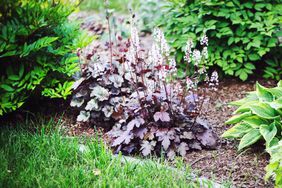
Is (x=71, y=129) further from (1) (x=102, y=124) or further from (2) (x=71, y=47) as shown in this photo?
(2) (x=71, y=47)

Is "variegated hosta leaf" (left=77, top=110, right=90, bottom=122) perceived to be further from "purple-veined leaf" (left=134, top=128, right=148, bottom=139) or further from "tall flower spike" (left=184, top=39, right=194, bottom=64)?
"tall flower spike" (left=184, top=39, right=194, bottom=64)

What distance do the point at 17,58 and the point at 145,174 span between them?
1.86 meters

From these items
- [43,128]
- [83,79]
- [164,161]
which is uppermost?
[83,79]

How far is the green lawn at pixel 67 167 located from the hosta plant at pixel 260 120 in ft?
2.21

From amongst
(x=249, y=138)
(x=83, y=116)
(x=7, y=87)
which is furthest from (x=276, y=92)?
(x=7, y=87)

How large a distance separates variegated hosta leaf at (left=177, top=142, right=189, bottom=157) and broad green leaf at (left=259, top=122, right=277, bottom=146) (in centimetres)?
65

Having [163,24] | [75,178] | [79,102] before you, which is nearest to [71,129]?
[79,102]

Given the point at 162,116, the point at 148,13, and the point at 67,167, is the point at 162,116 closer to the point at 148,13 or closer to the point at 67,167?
the point at 67,167

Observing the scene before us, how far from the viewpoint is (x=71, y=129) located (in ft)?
14.2

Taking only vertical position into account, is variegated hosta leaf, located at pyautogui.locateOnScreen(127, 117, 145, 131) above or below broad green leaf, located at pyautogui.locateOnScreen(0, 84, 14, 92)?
below

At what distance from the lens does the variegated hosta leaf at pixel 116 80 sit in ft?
14.0

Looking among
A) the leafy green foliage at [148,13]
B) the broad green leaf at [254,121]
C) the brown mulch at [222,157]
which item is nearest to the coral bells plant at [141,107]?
the brown mulch at [222,157]

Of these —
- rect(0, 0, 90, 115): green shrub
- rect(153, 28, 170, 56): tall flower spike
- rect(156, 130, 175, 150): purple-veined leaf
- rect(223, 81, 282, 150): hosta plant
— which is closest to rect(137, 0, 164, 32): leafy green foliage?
rect(0, 0, 90, 115): green shrub

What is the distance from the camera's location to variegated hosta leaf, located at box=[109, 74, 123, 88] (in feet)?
14.0
